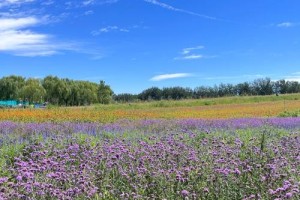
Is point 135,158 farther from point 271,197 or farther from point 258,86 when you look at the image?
point 258,86

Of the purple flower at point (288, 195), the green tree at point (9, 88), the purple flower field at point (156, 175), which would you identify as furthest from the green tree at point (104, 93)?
the purple flower at point (288, 195)

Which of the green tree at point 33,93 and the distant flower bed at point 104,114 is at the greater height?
the green tree at point 33,93

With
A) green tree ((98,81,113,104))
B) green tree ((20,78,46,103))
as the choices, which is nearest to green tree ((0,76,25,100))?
green tree ((20,78,46,103))

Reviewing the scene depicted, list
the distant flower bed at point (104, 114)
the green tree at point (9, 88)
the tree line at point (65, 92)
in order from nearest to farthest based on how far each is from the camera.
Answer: the distant flower bed at point (104, 114) < the tree line at point (65, 92) < the green tree at point (9, 88)

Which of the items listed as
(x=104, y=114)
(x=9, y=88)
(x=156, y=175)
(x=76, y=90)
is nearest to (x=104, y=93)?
(x=76, y=90)

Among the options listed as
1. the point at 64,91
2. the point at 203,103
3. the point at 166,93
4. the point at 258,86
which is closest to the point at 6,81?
the point at 64,91

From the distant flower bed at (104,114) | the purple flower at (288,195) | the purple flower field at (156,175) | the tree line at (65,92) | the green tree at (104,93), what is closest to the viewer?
the purple flower at (288,195)

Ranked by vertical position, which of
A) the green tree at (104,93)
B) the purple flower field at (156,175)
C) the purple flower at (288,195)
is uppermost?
the green tree at (104,93)

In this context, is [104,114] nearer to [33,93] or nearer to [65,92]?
[33,93]

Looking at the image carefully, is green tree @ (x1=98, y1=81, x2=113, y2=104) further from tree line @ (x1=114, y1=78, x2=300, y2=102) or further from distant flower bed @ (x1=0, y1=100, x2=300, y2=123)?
distant flower bed @ (x1=0, y1=100, x2=300, y2=123)

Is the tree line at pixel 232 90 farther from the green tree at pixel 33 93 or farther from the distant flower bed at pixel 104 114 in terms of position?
the distant flower bed at pixel 104 114

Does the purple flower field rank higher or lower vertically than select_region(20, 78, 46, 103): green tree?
lower

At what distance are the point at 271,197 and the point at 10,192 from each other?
258 cm

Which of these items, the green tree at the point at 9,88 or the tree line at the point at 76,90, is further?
the green tree at the point at 9,88
